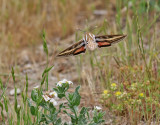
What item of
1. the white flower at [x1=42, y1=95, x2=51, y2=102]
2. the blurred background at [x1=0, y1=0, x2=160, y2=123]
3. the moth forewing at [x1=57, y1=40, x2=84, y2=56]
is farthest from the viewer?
the blurred background at [x1=0, y1=0, x2=160, y2=123]

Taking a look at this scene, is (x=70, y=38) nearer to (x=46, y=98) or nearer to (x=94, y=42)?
(x=94, y=42)

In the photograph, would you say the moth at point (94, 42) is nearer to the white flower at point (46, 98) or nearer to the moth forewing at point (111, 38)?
the moth forewing at point (111, 38)

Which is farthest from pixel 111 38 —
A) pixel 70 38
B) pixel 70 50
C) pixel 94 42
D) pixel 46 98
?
pixel 70 38

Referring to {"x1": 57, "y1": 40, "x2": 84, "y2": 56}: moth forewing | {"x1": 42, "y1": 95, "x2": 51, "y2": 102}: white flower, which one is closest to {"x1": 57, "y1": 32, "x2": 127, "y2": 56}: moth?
{"x1": 57, "y1": 40, "x2": 84, "y2": 56}: moth forewing

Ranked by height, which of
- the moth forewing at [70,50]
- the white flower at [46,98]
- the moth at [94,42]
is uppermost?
the moth at [94,42]

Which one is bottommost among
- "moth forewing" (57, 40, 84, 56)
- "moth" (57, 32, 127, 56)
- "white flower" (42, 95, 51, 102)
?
"white flower" (42, 95, 51, 102)

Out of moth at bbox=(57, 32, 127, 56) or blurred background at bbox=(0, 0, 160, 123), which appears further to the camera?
blurred background at bbox=(0, 0, 160, 123)

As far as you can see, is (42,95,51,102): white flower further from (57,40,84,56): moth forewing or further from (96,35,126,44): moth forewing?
(96,35,126,44): moth forewing

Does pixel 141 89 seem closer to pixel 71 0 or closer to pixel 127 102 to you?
pixel 127 102

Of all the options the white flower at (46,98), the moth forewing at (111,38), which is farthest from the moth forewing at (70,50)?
the white flower at (46,98)
